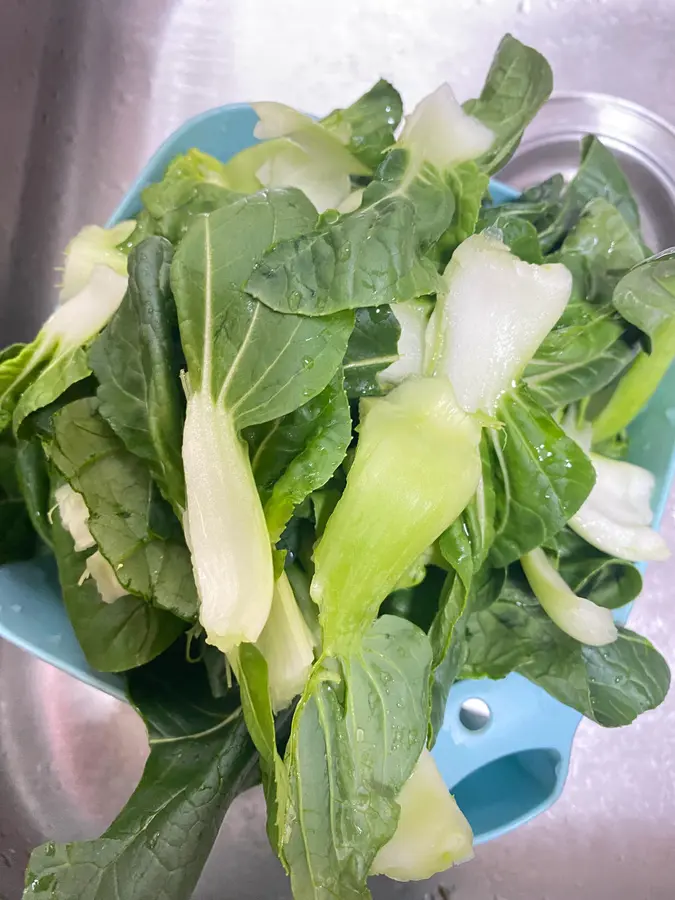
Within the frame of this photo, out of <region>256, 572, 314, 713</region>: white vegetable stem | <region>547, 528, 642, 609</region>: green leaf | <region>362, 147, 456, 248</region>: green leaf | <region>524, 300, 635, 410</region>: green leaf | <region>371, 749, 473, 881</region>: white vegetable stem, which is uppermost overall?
<region>362, 147, 456, 248</region>: green leaf

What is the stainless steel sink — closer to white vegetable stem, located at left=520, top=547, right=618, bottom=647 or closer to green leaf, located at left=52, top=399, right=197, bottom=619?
white vegetable stem, located at left=520, top=547, right=618, bottom=647

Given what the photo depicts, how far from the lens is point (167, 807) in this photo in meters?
0.51

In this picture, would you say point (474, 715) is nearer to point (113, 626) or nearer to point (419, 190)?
point (113, 626)

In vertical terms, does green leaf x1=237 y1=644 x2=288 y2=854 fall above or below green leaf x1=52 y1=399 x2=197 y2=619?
below

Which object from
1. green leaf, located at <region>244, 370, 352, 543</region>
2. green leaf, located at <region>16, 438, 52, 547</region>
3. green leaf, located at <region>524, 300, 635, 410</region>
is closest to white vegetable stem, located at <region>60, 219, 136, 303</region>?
green leaf, located at <region>16, 438, 52, 547</region>

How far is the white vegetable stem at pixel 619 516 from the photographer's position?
62 centimetres

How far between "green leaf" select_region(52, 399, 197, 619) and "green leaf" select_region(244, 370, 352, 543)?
0.09 m

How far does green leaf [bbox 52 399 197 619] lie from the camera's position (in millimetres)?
488

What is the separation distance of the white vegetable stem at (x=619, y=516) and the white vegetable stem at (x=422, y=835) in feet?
0.77

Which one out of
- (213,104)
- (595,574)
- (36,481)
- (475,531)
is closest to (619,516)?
(595,574)

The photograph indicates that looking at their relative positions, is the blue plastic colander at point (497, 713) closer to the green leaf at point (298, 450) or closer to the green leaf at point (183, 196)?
the green leaf at point (183, 196)

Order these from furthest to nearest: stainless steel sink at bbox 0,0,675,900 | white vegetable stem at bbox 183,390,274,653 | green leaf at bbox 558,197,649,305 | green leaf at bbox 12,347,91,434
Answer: stainless steel sink at bbox 0,0,675,900 < green leaf at bbox 558,197,649,305 < green leaf at bbox 12,347,91,434 < white vegetable stem at bbox 183,390,274,653

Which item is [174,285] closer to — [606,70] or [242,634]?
[242,634]

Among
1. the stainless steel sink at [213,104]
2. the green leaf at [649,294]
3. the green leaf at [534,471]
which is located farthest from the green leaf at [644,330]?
the stainless steel sink at [213,104]
